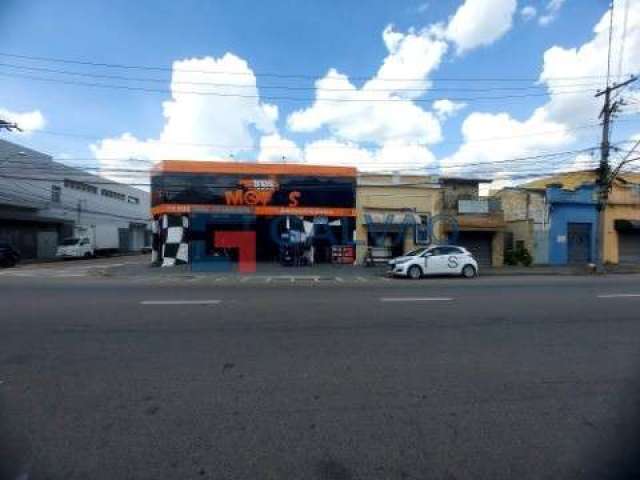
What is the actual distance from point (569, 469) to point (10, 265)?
101 feet

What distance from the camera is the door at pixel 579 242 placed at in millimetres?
25906

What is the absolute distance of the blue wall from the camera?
25.5 metres

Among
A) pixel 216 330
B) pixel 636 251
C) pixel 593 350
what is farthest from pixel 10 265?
pixel 636 251

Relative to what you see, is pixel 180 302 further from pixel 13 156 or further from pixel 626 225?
pixel 13 156

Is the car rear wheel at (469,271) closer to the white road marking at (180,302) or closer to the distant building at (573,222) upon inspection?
the distant building at (573,222)

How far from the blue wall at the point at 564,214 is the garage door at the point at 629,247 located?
233 centimetres

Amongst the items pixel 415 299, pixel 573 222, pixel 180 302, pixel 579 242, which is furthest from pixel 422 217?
pixel 180 302

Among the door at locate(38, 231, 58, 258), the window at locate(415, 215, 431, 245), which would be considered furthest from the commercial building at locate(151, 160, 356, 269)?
the door at locate(38, 231, 58, 258)

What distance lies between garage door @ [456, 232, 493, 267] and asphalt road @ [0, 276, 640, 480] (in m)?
17.8

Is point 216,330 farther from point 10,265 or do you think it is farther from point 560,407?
point 10,265

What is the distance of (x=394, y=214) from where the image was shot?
80.7 feet

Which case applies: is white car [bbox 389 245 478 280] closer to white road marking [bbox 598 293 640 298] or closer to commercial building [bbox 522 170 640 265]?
white road marking [bbox 598 293 640 298]

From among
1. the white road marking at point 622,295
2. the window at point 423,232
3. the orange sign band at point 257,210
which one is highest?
the orange sign band at point 257,210

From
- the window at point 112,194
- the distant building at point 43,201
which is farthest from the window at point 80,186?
the window at point 112,194
